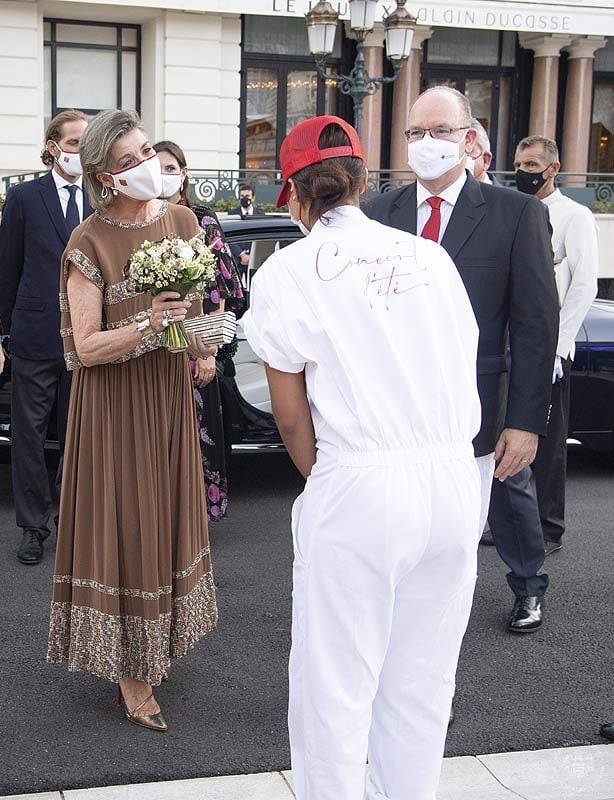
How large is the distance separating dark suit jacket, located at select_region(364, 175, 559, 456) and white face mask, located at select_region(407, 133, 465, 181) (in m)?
0.11

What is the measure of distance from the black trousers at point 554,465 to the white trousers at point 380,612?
320 cm

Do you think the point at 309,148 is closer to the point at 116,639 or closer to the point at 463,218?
the point at 463,218

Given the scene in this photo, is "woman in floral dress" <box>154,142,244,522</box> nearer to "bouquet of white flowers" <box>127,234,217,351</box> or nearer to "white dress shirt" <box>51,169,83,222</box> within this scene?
"white dress shirt" <box>51,169,83,222</box>

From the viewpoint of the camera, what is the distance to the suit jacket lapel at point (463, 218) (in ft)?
12.6

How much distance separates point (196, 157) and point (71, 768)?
19.1 metres

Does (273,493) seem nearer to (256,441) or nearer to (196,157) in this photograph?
(256,441)

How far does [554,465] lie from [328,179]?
364 cm

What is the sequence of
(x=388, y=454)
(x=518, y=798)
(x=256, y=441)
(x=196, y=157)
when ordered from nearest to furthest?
1. (x=388, y=454)
2. (x=518, y=798)
3. (x=256, y=441)
4. (x=196, y=157)

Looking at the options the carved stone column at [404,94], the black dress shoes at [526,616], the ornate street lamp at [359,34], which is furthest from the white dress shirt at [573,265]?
the carved stone column at [404,94]

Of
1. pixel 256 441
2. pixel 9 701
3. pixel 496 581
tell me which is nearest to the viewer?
pixel 9 701

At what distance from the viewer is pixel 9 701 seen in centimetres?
398

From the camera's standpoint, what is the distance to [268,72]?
2259 centimetres

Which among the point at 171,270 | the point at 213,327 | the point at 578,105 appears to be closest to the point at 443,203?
the point at 213,327

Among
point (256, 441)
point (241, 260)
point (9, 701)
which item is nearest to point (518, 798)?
point (9, 701)
